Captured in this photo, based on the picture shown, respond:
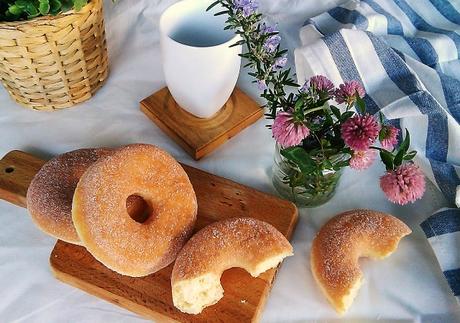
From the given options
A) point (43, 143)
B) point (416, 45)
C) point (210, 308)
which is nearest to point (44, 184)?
point (43, 143)

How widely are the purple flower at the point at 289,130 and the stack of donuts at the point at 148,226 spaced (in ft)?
0.36

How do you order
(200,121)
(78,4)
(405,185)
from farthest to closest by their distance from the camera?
(200,121) → (78,4) → (405,185)

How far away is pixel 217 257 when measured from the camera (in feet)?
1.86

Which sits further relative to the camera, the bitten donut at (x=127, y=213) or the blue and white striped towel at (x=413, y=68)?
the blue and white striped towel at (x=413, y=68)

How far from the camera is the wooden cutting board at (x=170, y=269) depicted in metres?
0.58

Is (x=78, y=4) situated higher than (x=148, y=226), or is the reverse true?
(x=78, y=4)

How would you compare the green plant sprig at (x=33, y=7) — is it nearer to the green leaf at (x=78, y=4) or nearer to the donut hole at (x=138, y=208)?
the green leaf at (x=78, y=4)

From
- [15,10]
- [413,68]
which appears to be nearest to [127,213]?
[15,10]

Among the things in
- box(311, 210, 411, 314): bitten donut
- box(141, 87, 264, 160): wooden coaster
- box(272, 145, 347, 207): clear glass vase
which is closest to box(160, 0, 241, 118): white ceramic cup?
box(141, 87, 264, 160): wooden coaster

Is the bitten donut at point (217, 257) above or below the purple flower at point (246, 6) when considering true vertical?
below

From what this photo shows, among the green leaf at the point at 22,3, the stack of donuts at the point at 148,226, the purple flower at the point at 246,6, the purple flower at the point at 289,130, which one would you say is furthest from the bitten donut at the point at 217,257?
the green leaf at the point at 22,3

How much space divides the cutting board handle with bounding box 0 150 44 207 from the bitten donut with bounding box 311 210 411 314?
357 millimetres

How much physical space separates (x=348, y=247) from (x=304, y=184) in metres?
0.10

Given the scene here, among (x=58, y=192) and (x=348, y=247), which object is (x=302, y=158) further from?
(x=58, y=192)
